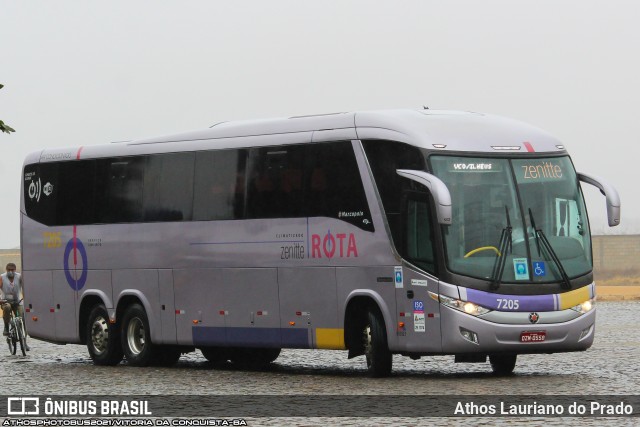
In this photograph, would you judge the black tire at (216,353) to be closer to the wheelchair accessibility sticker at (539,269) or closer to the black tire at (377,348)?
the black tire at (377,348)

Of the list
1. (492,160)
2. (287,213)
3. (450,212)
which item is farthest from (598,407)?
(287,213)

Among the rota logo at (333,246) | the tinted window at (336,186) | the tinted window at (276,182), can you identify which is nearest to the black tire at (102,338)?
the tinted window at (276,182)

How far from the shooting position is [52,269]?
2678cm

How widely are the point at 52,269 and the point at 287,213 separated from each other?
21.0 ft

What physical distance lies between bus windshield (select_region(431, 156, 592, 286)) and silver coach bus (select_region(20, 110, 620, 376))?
0.02m

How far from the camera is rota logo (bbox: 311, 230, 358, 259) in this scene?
21.0 metres

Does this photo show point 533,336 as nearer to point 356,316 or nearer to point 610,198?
point 610,198

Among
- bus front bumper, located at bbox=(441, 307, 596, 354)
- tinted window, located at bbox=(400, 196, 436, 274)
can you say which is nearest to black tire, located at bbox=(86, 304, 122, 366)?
tinted window, located at bbox=(400, 196, 436, 274)

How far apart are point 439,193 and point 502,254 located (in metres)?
1.31

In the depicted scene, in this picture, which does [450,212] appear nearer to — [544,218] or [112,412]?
[544,218]

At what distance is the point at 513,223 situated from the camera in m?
20.0

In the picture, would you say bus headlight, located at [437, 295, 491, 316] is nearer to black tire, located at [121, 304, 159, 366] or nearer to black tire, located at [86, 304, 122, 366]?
black tire, located at [121, 304, 159, 366]

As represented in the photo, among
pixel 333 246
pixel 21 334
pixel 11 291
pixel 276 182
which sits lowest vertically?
pixel 21 334

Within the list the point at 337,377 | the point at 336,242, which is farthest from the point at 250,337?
the point at 336,242
